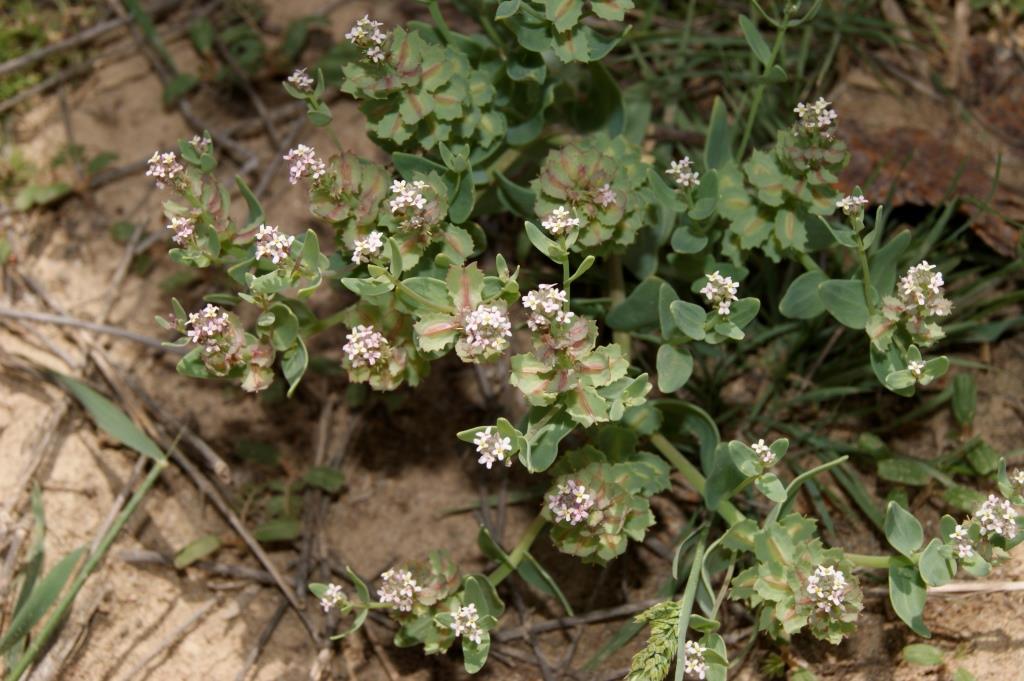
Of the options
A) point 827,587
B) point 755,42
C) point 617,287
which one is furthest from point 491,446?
point 755,42

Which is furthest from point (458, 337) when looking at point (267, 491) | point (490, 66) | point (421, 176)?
point (267, 491)

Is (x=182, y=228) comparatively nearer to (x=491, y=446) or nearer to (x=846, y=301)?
(x=491, y=446)

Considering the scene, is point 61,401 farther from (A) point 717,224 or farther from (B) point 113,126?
(A) point 717,224

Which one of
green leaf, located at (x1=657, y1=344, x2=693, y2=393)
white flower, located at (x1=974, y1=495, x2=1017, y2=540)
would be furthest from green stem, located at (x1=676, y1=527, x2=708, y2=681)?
white flower, located at (x1=974, y1=495, x2=1017, y2=540)

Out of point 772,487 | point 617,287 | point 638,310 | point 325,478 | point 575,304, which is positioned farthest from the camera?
point 325,478

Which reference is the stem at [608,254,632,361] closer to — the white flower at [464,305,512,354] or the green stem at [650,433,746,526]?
the green stem at [650,433,746,526]

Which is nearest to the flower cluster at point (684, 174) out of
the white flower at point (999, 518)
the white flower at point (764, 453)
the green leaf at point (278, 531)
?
the white flower at point (764, 453)

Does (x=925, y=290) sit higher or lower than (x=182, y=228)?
lower

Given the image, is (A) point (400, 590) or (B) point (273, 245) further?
(A) point (400, 590)
